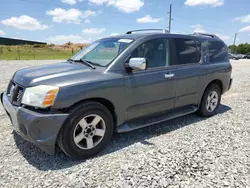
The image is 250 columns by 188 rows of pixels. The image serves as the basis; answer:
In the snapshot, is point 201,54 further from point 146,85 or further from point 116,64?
point 116,64

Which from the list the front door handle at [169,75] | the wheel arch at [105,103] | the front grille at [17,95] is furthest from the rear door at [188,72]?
the front grille at [17,95]

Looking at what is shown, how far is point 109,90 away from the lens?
10.3ft

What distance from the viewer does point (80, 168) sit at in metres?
2.84

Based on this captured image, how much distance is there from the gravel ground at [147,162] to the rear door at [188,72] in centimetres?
64

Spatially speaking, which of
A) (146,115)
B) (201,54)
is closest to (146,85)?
(146,115)

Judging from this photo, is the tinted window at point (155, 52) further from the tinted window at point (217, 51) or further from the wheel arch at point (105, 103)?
the tinted window at point (217, 51)

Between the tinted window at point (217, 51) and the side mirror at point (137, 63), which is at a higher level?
the tinted window at point (217, 51)

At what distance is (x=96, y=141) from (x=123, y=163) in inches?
Result: 20.4

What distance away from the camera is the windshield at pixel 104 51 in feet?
11.5

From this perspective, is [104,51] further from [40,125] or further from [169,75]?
[40,125]

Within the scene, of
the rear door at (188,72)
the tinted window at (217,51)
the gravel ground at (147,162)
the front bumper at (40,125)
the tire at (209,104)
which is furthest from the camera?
the tinted window at (217,51)

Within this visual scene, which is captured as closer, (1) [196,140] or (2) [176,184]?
(2) [176,184]

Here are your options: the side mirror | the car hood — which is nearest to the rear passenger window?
the side mirror

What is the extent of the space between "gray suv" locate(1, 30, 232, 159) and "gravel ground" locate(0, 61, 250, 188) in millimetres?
277
